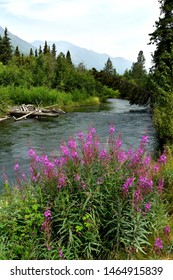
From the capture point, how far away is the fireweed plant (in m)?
4.51

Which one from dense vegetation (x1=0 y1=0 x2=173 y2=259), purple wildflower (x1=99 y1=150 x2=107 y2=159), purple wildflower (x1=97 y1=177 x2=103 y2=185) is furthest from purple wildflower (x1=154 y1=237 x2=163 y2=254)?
purple wildflower (x1=99 y1=150 x2=107 y2=159)

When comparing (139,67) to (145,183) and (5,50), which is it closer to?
(5,50)

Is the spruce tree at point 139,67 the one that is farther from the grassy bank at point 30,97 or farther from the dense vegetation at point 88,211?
the dense vegetation at point 88,211

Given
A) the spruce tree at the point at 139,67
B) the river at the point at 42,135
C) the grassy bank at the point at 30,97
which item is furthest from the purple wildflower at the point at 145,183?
the spruce tree at the point at 139,67

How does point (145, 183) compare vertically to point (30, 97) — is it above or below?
below

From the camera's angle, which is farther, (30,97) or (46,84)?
(46,84)

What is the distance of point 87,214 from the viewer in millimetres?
4645

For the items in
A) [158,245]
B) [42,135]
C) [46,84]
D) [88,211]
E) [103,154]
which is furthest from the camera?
[46,84]

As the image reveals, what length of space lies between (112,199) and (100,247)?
695 mm

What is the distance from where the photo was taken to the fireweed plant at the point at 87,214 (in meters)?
4.51

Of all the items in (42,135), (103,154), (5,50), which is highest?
(5,50)

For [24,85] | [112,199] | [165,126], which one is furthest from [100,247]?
[24,85]

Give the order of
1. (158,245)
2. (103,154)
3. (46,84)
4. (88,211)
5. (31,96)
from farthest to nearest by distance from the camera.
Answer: (46,84)
(31,96)
(103,154)
(88,211)
(158,245)

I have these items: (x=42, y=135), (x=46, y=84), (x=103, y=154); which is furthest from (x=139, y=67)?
(x=103, y=154)
